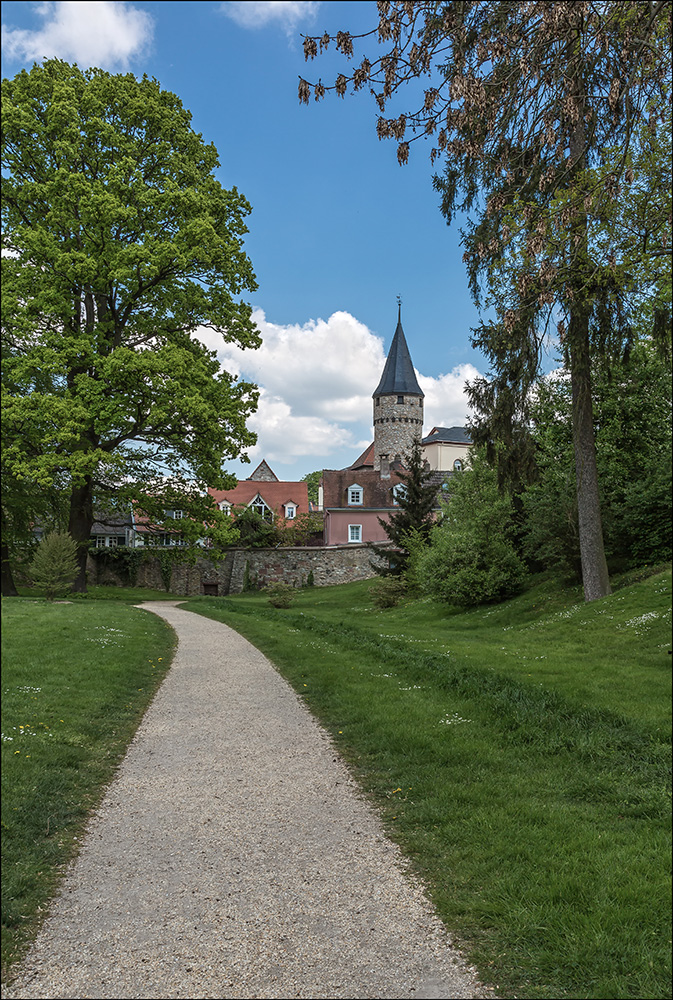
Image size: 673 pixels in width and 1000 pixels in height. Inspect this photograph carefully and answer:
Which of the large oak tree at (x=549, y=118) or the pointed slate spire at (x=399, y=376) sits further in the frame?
→ the pointed slate spire at (x=399, y=376)

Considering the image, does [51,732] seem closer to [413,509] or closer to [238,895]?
[238,895]

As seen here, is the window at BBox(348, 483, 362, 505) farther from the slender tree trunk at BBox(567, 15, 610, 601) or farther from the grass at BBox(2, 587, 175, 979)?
the slender tree trunk at BBox(567, 15, 610, 601)

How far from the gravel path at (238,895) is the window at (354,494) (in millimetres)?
46336

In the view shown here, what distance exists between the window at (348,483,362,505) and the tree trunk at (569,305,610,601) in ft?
133

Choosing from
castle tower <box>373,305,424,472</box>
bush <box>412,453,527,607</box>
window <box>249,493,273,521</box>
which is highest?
castle tower <box>373,305,424,472</box>

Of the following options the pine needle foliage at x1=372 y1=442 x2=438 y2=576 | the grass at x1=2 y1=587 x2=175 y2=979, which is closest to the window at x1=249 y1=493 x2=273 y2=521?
the pine needle foliage at x1=372 y1=442 x2=438 y2=576

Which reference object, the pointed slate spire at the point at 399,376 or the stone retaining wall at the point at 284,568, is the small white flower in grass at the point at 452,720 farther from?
the pointed slate spire at the point at 399,376

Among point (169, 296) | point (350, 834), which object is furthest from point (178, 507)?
point (350, 834)

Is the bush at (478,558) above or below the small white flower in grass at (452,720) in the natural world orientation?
above

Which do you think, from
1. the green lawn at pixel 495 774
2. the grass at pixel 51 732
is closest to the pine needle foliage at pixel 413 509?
the grass at pixel 51 732

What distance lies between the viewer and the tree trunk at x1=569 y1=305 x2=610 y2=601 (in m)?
5.15

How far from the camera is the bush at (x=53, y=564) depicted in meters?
2.31

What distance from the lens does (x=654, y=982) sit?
260cm

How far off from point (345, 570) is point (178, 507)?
23.1 metres
